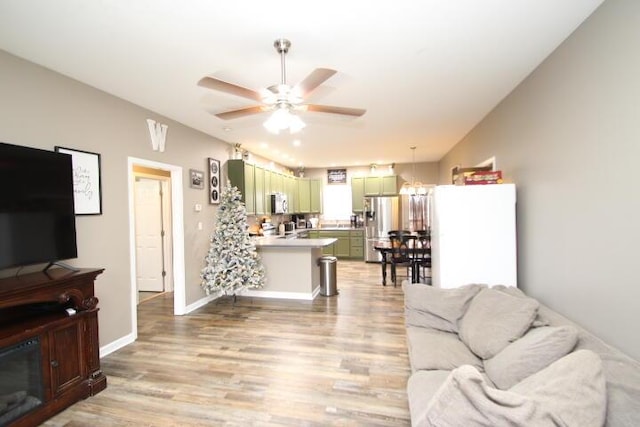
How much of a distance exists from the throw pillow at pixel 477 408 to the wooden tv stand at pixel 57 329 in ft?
8.15

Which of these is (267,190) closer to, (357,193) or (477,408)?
(357,193)

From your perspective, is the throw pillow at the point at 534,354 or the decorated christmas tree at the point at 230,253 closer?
the throw pillow at the point at 534,354

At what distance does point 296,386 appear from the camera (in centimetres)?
253

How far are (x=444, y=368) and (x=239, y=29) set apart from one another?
260 cm

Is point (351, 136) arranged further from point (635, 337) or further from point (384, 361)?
point (635, 337)

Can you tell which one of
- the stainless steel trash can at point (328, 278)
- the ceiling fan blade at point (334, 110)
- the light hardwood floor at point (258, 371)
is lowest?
the light hardwood floor at point (258, 371)

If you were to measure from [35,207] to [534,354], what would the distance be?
3.38m

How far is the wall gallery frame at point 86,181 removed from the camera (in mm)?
2854

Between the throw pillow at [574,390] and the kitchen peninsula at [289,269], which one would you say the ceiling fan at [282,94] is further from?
the kitchen peninsula at [289,269]

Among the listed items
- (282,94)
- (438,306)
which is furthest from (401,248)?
(282,94)

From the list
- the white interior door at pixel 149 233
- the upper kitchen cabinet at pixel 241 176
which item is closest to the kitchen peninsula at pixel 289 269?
the upper kitchen cabinet at pixel 241 176

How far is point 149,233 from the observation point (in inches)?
221

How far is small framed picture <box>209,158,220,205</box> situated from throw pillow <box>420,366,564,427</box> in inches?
177

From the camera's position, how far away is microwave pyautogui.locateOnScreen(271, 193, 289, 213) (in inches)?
263
